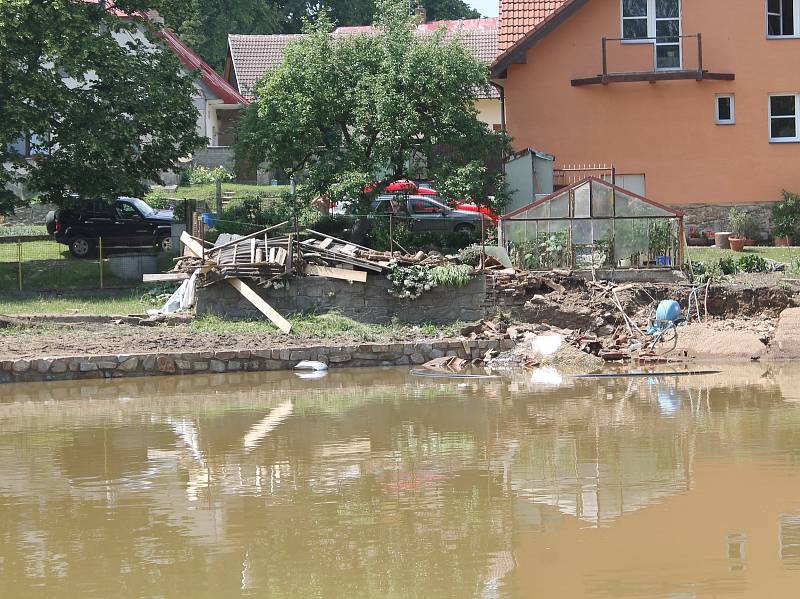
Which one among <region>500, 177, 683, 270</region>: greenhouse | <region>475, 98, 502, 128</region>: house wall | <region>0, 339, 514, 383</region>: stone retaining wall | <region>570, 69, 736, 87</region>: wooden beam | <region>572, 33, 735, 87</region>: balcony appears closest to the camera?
<region>0, 339, 514, 383</region>: stone retaining wall

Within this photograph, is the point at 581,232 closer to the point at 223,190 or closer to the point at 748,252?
the point at 748,252

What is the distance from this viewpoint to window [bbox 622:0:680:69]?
32781mm

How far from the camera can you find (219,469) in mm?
14055

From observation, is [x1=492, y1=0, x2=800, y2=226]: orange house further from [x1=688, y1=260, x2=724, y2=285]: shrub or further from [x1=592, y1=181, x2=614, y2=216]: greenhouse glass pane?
[x1=592, y1=181, x2=614, y2=216]: greenhouse glass pane

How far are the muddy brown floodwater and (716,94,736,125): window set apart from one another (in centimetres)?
1462

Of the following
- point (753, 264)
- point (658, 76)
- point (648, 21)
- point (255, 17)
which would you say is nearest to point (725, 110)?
point (658, 76)

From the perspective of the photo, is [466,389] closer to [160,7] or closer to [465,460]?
[465,460]

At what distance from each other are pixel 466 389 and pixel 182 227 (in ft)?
43.4

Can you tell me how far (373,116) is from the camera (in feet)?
96.5

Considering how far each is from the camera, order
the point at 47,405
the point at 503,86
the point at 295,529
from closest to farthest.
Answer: the point at 295,529 < the point at 47,405 < the point at 503,86

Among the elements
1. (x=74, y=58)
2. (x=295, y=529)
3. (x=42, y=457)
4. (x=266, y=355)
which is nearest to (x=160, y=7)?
(x=74, y=58)

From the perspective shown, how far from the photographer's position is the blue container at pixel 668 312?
23.4 meters

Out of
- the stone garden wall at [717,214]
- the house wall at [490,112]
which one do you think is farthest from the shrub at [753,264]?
the house wall at [490,112]

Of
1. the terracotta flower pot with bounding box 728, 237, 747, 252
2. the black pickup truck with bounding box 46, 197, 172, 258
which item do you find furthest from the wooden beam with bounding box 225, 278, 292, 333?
the terracotta flower pot with bounding box 728, 237, 747, 252
